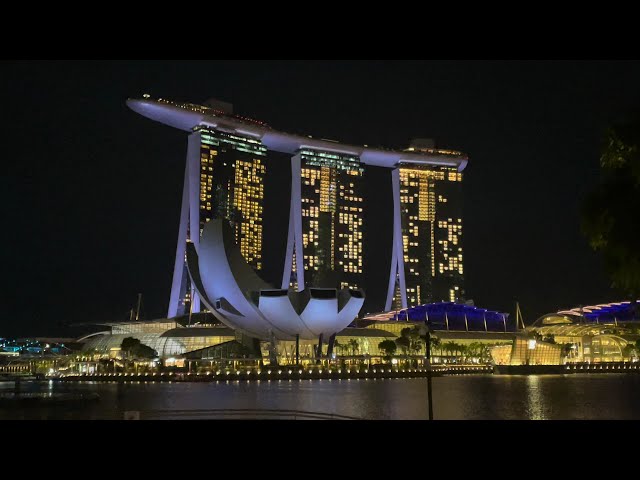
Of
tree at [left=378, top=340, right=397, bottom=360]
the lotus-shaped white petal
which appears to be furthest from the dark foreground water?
tree at [left=378, top=340, right=397, bottom=360]

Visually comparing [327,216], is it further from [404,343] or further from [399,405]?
[399,405]

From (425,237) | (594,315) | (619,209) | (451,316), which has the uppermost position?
(425,237)

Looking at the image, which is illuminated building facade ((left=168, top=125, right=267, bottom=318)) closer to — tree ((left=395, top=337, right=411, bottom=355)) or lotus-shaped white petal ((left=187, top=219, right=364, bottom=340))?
tree ((left=395, top=337, right=411, bottom=355))

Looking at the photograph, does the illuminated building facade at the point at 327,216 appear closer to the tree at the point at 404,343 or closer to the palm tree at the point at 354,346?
the palm tree at the point at 354,346

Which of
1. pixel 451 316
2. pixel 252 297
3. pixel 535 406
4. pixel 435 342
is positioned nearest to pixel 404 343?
pixel 252 297

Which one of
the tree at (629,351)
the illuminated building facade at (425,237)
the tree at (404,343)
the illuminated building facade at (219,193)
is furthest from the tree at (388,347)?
the illuminated building facade at (425,237)
